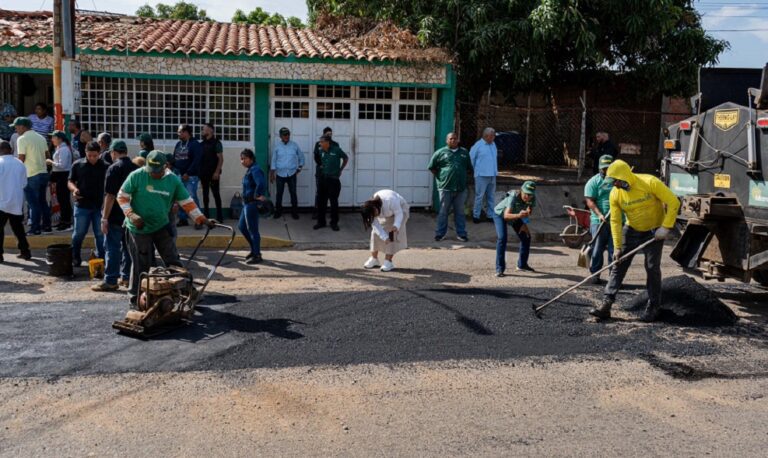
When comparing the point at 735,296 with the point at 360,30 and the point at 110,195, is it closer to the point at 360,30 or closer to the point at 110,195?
the point at 110,195

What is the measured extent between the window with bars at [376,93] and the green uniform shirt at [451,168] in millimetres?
2401

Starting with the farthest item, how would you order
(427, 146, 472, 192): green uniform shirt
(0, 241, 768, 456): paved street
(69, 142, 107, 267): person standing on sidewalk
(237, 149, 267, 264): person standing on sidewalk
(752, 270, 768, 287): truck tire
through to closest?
1. (427, 146, 472, 192): green uniform shirt
2. (237, 149, 267, 264): person standing on sidewalk
3. (69, 142, 107, 267): person standing on sidewalk
4. (752, 270, 768, 287): truck tire
5. (0, 241, 768, 456): paved street

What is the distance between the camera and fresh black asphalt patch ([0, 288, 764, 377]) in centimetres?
689

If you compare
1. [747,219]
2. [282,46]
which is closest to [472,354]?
[747,219]

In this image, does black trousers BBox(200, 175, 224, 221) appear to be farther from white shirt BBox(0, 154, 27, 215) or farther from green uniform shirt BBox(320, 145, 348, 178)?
white shirt BBox(0, 154, 27, 215)

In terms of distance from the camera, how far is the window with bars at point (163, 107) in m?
14.8

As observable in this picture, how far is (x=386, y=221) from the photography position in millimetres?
10742

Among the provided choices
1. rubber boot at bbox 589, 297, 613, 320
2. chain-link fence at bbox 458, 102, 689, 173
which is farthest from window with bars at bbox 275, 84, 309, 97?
rubber boot at bbox 589, 297, 613, 320

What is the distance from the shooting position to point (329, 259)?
39.1 feet

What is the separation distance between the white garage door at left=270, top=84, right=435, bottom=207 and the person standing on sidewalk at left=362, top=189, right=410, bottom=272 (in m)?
4.70

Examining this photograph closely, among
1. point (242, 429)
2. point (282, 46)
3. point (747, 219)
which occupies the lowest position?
point (242, 429)

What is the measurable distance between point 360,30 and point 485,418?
42.2ft

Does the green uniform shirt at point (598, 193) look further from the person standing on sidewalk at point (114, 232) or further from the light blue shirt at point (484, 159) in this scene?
the person standing on sidewalk at point (114, 232)

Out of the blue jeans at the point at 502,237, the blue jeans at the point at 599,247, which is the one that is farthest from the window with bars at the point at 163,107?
the blue jeans at the point at 599,247
